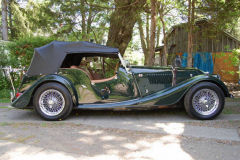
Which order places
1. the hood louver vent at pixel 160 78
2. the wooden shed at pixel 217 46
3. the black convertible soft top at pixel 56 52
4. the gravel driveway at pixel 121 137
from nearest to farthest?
the gravel driveway at pixel 121 137
the black convertible soft top at pixel 56 52
the hood louver vent at pixel 160 78
the wooden shed at pixel 217 46

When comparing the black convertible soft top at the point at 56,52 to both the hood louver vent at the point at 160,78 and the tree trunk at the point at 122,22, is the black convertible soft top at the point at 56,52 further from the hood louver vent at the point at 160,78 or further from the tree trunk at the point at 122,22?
the tree trunk at the point at 122,22

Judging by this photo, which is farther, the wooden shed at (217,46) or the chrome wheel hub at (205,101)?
the wooden shed at (217,46)

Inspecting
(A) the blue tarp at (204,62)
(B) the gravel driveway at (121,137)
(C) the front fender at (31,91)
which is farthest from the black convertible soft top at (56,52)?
(A) the blue tarp at (204,62)

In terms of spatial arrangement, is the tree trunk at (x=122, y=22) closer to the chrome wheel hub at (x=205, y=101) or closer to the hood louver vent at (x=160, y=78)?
the hood louver vent at (x=160, y=78)

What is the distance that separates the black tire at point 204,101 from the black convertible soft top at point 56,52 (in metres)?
2.05

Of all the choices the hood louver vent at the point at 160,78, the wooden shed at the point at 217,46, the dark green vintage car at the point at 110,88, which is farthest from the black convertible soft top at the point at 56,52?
the wooden shed at the point at 217,46

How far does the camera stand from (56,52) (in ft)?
16.0

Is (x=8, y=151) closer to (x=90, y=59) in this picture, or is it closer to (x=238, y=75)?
(x=90, y=59)

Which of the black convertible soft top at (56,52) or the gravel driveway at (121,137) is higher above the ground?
the black convertible soft top at (56,52)

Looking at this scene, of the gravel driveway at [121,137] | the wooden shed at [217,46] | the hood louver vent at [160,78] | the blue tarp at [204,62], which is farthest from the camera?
the blue tarp at [204,62]

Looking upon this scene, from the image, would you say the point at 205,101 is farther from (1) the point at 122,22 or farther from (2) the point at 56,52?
(1) the point at 122,22

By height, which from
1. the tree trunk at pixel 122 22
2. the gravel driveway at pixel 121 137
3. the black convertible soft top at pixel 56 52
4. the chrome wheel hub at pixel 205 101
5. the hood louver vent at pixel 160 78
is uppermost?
the tree trunk at pixel 122 22

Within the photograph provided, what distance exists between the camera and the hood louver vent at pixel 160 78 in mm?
4926

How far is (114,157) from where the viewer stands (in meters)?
2.79
